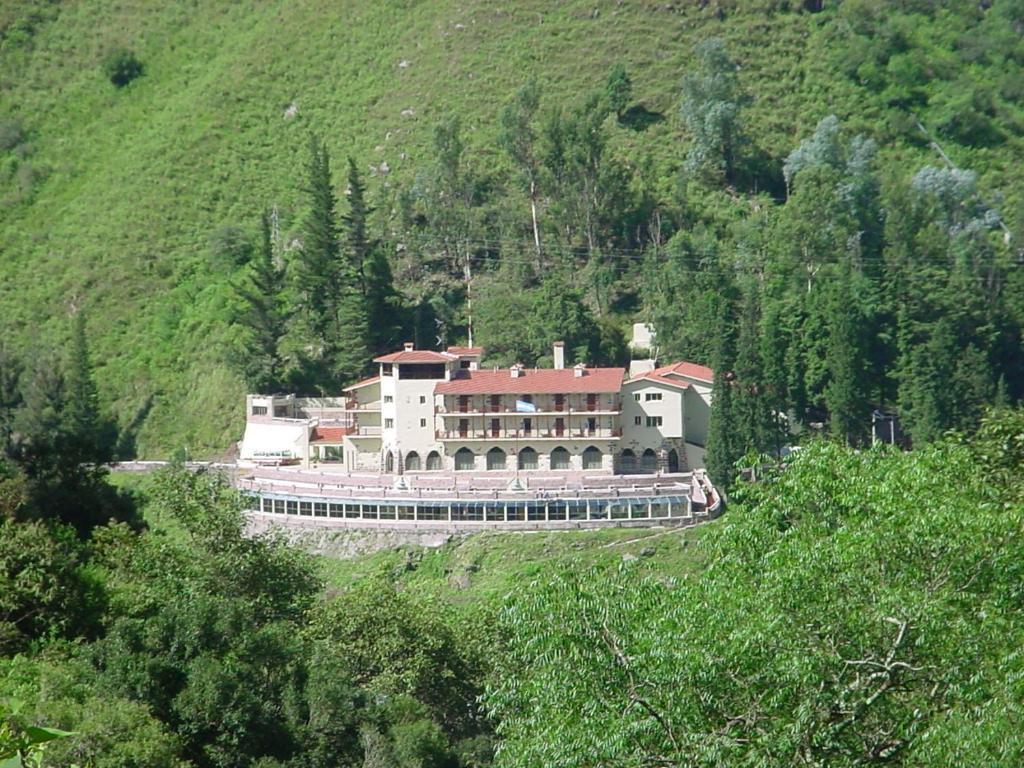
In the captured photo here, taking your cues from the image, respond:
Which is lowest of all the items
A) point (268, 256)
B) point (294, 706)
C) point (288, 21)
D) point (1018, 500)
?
point (294, 706)

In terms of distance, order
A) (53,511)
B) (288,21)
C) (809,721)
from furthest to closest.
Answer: (288,21), (53,511), (809,721)

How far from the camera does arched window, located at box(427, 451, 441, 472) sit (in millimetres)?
69000

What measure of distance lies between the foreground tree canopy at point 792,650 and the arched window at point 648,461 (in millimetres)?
46537

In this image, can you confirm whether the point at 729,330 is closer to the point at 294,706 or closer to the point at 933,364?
the point at 933,364

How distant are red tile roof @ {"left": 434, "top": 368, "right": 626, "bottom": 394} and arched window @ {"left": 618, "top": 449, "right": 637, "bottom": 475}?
9.99 feet

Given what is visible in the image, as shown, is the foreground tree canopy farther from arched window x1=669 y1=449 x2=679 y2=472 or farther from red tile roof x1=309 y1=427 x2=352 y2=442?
red tile roof x1=309 y1=427 x2=352 y2=442

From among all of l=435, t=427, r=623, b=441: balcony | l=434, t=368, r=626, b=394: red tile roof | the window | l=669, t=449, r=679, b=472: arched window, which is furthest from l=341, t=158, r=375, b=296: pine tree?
l=669, t=449, r=679, b=472: arched window

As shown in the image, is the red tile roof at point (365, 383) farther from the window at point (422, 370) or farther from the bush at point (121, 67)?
the bush at point (121, 67)

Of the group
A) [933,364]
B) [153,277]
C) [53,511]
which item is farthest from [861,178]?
[53,511]

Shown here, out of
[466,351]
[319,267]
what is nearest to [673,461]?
[466,351]

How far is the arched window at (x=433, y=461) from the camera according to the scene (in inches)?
2717

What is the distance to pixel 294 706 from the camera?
99.0ft

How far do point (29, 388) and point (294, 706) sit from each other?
46.9 meters

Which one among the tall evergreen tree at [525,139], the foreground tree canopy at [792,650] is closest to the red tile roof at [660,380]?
the tall evergreen tree at [525,139]
